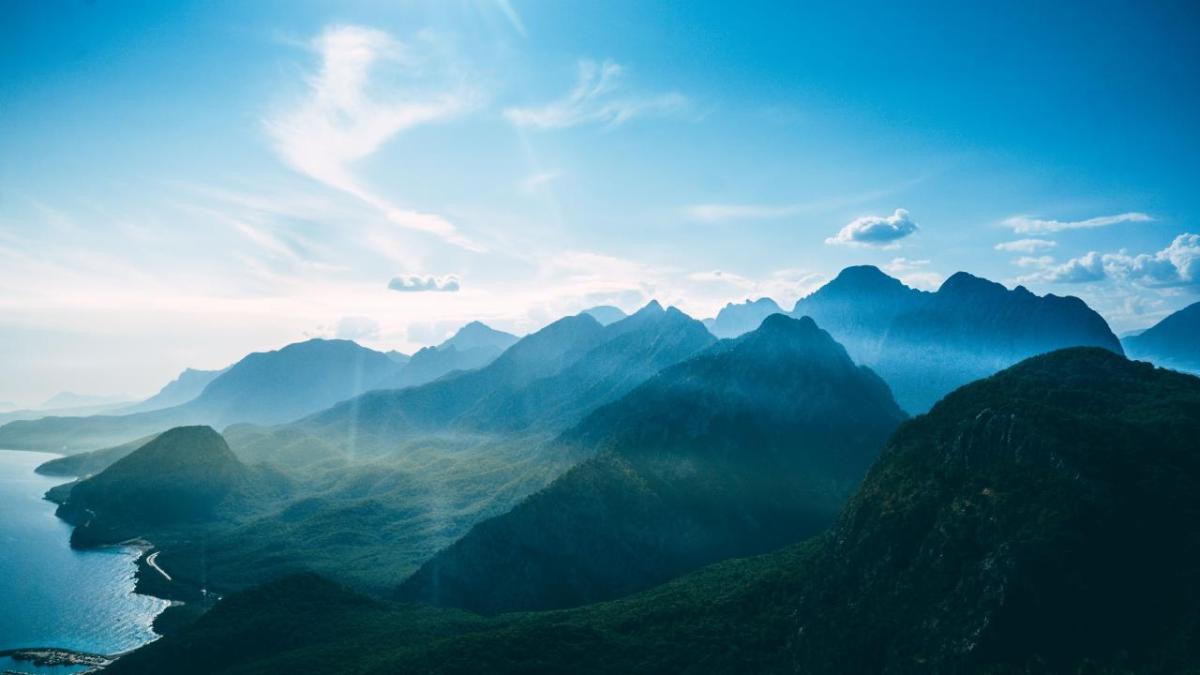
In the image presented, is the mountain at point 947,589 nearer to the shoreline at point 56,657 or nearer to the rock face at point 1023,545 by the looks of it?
the rock face at point 1023,545

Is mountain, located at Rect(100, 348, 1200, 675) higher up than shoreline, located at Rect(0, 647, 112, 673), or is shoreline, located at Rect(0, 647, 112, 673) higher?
mountain, located at Rect(100, 348, 1200, 675)

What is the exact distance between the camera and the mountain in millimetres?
88938

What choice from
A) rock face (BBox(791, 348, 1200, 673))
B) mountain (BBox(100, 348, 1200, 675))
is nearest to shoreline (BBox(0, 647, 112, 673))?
mountain (BBox(100, 348, 1200, 675))

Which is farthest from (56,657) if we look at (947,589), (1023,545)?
(1023,545)

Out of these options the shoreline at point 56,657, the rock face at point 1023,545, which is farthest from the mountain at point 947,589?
the shoreline at point 56,657

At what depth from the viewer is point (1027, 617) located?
3541 inches

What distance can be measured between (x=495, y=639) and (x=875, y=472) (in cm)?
9104

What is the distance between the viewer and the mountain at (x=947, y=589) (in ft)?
292

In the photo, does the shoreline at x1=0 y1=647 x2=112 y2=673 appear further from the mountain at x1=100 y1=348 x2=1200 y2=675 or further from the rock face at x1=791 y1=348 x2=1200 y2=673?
the rock face at x1=791 y1=348 x2=1200 y2=673

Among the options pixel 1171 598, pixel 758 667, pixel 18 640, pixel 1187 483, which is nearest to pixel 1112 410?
pixel 1187 483

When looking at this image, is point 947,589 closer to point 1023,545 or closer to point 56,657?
point 1023,545

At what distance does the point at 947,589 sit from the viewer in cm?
10250

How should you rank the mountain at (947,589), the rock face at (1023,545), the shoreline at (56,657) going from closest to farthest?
the rock face at (1023,545) → the mountain at (947,589) → the shoreline at (56,657)

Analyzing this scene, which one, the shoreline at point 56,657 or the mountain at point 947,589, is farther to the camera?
the shoreline at point 56,657
